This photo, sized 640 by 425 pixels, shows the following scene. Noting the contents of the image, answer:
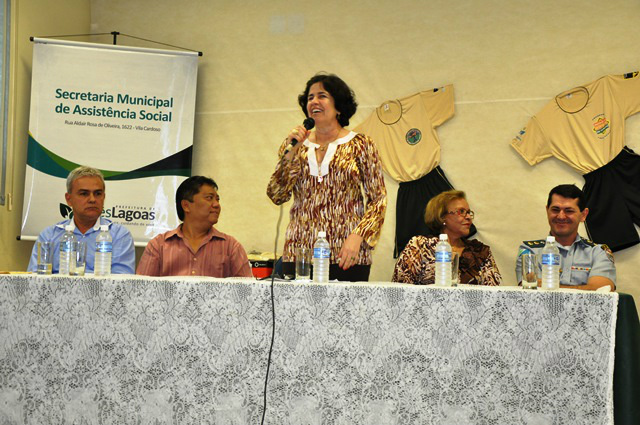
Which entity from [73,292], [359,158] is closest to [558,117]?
[359,158]

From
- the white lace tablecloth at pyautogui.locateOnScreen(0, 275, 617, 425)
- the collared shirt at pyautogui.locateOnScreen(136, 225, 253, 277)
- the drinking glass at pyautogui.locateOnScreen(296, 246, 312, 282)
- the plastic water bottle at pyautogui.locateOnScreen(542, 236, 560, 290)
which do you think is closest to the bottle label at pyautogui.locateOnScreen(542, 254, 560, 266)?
the plastic water bottle at pyautogui.locateOnScreen(542, 236, 560, 290)

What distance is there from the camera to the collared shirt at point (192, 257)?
3182 millimetres

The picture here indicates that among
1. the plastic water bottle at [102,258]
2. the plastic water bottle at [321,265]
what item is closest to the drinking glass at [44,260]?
the plastic water bottle at [102,258]

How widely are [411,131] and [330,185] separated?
2.60 m

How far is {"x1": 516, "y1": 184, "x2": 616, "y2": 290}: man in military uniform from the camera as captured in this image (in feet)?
11.2

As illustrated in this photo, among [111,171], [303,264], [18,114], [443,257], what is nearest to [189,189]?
[303,264]

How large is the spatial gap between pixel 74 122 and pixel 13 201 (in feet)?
2.29

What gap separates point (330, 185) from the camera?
110 inches

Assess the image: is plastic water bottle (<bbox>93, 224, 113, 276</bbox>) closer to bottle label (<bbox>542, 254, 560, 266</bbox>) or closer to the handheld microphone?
the handheld microphone

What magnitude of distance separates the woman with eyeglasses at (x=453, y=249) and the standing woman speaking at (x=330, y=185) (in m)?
0.81

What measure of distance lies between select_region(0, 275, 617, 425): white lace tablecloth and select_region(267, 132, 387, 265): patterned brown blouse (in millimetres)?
518

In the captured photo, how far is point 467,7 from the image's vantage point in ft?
17.4

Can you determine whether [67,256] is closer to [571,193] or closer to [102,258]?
[102,258]

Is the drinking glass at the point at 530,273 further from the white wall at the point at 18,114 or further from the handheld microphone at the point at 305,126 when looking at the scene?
the white wall at the point at 18,114
